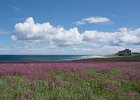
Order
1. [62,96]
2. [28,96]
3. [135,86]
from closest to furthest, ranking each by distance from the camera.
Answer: [28,96], [62,96], [135,86]

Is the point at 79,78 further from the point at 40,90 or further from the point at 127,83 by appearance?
the point at 40,90

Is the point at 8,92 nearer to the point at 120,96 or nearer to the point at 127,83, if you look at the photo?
the point at 120,96

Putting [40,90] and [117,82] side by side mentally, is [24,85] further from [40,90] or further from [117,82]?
[117,82]

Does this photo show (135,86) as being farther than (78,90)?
Yes

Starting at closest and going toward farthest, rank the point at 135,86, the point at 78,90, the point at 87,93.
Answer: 1. the point at 87,93
2. the point at 78,90
3. the point at 135,86

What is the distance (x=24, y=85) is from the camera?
13.3 meters

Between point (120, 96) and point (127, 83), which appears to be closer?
point (120, 96)

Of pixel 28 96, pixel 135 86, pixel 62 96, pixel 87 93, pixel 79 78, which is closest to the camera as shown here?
pixel 28 96

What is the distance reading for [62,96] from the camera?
1116cm

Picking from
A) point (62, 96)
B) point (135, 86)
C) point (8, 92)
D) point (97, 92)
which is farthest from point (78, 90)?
point (135, 86)

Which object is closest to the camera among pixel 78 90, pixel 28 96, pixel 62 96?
pixel 28 96

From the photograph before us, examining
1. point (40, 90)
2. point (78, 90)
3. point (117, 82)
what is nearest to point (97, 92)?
point (78, 90)

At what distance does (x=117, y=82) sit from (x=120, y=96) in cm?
478

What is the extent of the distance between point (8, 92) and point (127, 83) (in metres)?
7.90
